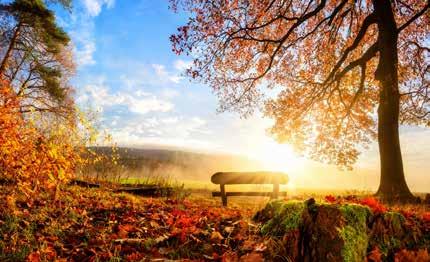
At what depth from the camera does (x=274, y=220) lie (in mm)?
5246

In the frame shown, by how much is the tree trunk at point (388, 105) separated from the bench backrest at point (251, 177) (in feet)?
14.6

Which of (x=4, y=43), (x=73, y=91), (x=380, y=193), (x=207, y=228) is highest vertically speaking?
(x=4, y=43)

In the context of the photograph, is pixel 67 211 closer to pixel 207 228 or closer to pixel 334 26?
pixel 207 228

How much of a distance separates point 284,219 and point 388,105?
40.7 ft

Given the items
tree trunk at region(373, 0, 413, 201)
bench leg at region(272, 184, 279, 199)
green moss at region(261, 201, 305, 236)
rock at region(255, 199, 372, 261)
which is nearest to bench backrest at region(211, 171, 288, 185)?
bench leg at region(272, 184, 279, 199)

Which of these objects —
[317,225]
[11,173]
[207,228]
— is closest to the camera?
[317,225]

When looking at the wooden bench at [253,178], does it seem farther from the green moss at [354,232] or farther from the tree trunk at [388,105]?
the green moss at [354,232]

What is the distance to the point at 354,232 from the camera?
173 inches

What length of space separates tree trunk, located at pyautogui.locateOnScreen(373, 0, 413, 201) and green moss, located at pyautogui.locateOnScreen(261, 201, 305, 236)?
36.2 feet

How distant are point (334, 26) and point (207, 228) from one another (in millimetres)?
15056

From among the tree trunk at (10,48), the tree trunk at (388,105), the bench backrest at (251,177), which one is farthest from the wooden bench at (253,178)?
the tree trunk at (10,48)

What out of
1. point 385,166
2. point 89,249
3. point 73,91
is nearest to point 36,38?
point 73,91

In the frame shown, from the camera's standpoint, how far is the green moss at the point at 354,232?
421 centimetres

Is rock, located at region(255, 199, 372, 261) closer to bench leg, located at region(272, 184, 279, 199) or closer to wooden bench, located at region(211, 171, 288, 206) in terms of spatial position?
wooden bench, located at region(211, 171, 288, 206)
